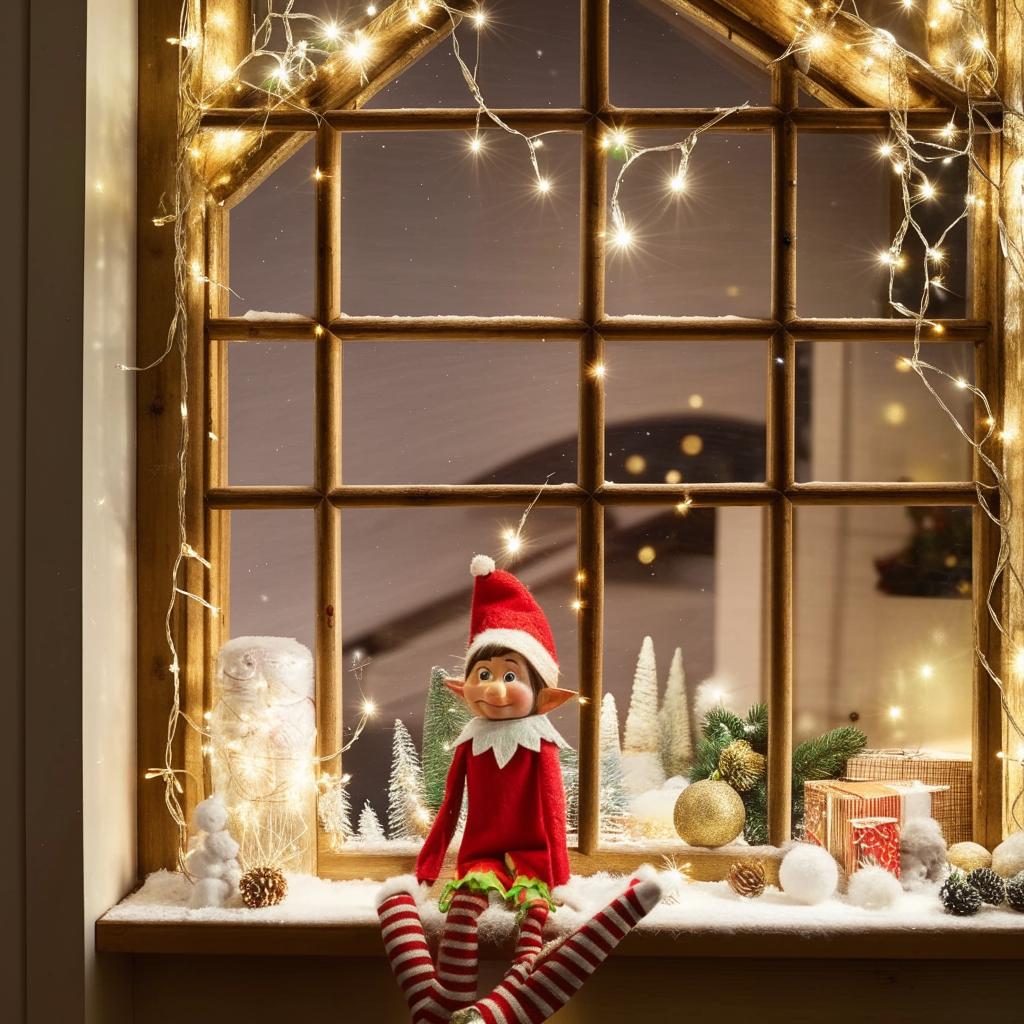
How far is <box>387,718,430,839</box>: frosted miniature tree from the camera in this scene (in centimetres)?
133

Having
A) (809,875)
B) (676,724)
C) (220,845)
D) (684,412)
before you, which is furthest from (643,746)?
(220,845)

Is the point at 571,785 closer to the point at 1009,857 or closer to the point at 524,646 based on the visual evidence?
the point at 524,646

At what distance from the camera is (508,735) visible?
117cm

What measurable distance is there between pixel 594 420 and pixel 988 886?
807 mm

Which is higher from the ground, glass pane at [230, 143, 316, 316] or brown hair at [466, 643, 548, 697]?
glass pane at [230, 143, 316, 316]

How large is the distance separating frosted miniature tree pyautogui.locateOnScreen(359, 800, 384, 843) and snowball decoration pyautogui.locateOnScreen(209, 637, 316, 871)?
107mm

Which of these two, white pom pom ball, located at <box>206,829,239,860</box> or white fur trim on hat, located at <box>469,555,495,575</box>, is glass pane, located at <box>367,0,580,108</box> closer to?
white fur trim on hat, located at <box>469,555,495,575</box>

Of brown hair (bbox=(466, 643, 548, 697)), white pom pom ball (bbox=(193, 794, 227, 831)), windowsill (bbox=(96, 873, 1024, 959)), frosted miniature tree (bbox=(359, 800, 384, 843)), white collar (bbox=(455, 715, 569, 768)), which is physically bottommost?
windowsill (bbox=(96, 873, 1024, 959))

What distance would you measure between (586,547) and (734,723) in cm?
33

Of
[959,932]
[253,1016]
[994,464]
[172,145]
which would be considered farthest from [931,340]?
[253,1016]

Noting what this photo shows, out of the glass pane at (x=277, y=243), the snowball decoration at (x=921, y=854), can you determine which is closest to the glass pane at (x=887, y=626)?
the snowball decoration at (x=921, y=854)

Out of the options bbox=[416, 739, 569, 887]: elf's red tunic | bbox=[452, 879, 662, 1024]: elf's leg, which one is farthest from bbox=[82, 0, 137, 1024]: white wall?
bbox=[452, 879, 662, 1024]: elf's leg

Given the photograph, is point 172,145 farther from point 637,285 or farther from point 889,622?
point 889,622

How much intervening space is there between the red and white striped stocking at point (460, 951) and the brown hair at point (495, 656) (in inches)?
10.4
